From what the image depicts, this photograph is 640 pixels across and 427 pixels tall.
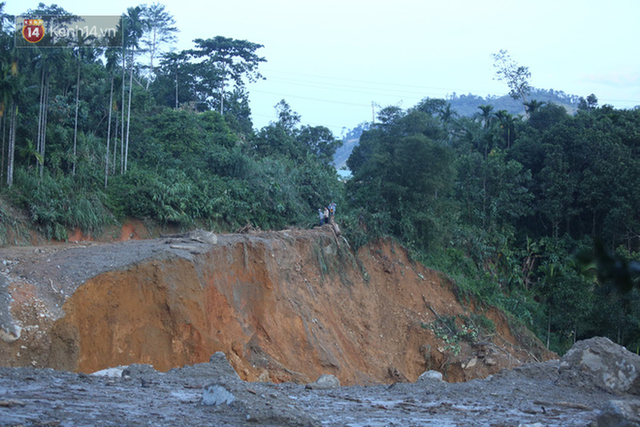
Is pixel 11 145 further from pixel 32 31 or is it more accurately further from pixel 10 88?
pixel 32 31

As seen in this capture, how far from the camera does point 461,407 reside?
298 inches

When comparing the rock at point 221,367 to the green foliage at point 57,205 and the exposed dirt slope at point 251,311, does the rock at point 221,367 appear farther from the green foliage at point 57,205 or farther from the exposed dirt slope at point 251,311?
the green foliage at point 57,205

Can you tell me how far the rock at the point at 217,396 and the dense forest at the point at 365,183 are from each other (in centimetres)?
1132

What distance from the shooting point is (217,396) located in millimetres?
6273

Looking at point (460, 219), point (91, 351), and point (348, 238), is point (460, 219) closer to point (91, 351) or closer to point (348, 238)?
point (348, 238)

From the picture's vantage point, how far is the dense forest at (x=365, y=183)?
746 inches

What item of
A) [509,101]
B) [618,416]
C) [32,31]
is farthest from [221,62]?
[509,101]

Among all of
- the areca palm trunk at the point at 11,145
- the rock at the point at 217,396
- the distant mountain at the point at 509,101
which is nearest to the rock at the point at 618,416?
the rock at the point at 217,396

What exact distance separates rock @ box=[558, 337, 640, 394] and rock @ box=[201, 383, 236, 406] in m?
6.01

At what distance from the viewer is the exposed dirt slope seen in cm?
1055

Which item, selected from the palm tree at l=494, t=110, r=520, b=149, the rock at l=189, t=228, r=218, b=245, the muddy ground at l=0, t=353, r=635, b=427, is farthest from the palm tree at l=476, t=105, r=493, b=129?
the muddy ground at l=0, t=353, r=635, b=427

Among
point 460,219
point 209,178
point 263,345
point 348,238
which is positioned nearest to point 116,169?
point 209,178

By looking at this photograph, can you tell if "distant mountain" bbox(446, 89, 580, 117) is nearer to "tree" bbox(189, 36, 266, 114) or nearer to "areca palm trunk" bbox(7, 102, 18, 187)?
"tree" bbox(189, 36, 266, 114)

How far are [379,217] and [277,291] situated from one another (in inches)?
285
